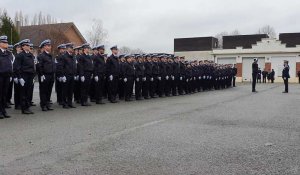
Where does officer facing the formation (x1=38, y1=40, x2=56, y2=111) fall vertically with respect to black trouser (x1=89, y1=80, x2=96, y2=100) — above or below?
above

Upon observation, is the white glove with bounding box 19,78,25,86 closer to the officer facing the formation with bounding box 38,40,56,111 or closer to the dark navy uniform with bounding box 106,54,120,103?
the officer facing the formation with bounding box 38,40,56,111

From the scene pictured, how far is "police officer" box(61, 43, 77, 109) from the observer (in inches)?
530

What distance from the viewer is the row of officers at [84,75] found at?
11812 millimetres

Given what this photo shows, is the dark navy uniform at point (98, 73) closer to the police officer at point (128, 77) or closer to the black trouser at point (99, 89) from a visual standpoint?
the black trouser at point (99, 89)

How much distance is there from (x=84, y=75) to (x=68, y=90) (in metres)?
0.94

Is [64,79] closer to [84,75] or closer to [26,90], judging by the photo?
[84,75]

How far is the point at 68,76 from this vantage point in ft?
44.5

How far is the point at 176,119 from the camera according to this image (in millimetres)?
10445

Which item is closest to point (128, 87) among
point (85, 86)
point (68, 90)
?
point (85, 86)

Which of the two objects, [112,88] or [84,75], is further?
[112,88]

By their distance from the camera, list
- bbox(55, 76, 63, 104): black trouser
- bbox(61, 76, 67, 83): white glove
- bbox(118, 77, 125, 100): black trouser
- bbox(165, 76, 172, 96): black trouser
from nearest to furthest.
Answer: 1. bbox(61, 76, 67, 83): white glove
2. bbox(55, 76, 63, 104): black trouser
3. bbox(118, 77, 125, 100): black trouser
4. bbox(165, 76, 172, 96): black trouser

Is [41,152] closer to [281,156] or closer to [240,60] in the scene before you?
[281,156]

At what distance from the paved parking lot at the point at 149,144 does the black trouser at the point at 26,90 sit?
28.4 inches

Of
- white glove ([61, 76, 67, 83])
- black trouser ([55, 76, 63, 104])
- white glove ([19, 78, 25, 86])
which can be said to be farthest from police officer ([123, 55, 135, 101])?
white glove ([19, 78, 25, 86])
